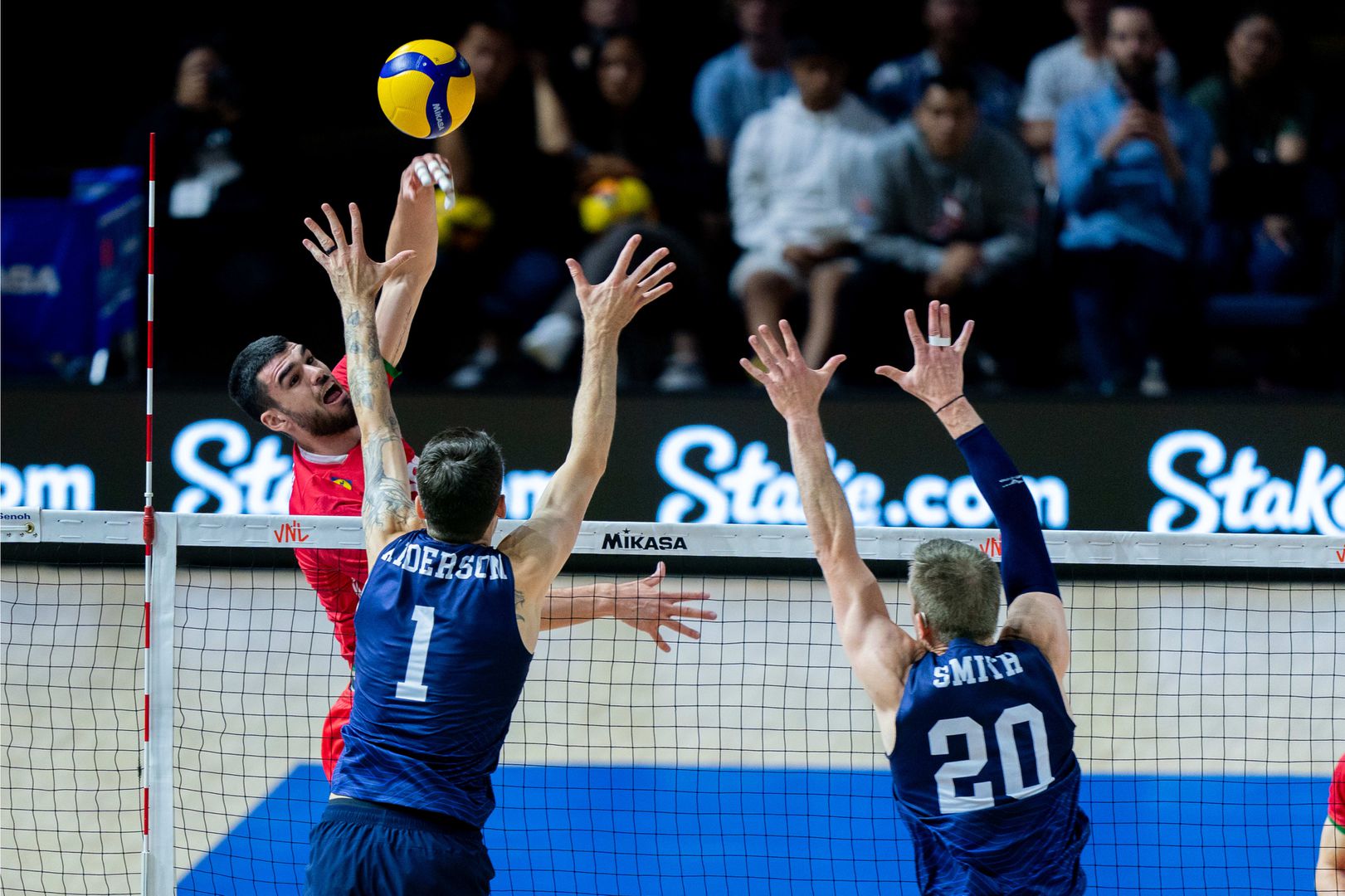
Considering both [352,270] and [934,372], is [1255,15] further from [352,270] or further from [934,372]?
[352,270]

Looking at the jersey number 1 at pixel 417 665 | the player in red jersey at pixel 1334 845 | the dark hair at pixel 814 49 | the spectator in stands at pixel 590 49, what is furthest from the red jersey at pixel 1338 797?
the spectator in stands at pixel 590 49

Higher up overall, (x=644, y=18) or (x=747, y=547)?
(x=644, y=18)

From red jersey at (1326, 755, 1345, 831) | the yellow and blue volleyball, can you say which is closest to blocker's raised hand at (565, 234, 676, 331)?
the yellow and blue volleyball

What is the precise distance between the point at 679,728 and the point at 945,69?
6.54 meters

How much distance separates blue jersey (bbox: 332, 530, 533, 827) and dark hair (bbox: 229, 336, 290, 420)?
1674mm

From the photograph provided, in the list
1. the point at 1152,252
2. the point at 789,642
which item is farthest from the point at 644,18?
the point at 789,642

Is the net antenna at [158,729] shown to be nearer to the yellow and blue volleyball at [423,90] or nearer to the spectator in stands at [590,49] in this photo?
the yellow and blue volleyball at [423,90]

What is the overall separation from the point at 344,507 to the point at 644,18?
370 inches

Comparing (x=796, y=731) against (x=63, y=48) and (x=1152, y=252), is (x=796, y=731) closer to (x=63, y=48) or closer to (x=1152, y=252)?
(x=1152, y=252)

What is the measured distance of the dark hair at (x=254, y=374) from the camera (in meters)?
5.61

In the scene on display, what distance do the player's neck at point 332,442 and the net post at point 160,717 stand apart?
564 mm

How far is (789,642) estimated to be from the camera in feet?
29.5

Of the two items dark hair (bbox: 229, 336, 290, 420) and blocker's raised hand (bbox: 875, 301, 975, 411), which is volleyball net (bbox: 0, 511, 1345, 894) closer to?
dark hair (bbox: 229, 336, 290, 420)

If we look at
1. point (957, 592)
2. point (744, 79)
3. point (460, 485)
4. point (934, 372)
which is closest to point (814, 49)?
point (744, 79)
